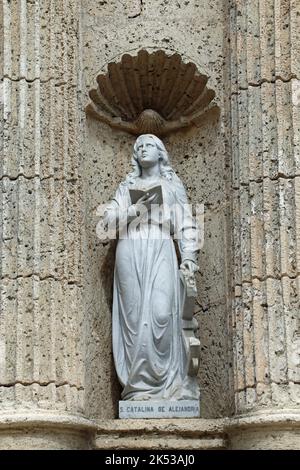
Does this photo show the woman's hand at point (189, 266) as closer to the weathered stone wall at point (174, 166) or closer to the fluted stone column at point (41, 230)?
the weathered stone wall at point (174, 166)

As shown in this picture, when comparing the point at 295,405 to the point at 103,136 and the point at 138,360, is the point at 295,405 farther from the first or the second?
the point at 103,136

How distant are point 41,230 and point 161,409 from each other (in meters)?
1.34

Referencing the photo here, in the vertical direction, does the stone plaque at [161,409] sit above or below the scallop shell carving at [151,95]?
below

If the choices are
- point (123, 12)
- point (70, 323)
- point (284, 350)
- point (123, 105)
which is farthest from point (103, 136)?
point (284, 350)

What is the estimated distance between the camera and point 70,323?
7125 millimetres

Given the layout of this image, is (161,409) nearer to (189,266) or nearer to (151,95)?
(189,266)

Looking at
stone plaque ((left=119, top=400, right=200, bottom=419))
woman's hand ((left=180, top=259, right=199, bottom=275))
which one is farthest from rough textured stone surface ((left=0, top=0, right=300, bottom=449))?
woman's hand ((left=180, top=259, right=199, bottom=275))

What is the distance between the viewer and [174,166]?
26.5 feet

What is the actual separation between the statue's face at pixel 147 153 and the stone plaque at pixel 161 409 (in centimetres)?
160

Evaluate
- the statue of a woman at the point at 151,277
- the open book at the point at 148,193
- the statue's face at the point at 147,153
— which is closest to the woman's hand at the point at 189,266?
the statue of a woman at the point at 151,277

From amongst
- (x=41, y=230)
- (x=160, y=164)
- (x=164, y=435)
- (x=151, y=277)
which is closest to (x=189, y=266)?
(x=151, y=277)

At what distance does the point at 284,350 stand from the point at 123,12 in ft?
8.79

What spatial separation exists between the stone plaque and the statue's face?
62.8 inches

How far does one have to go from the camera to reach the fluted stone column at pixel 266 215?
679 centimetres
